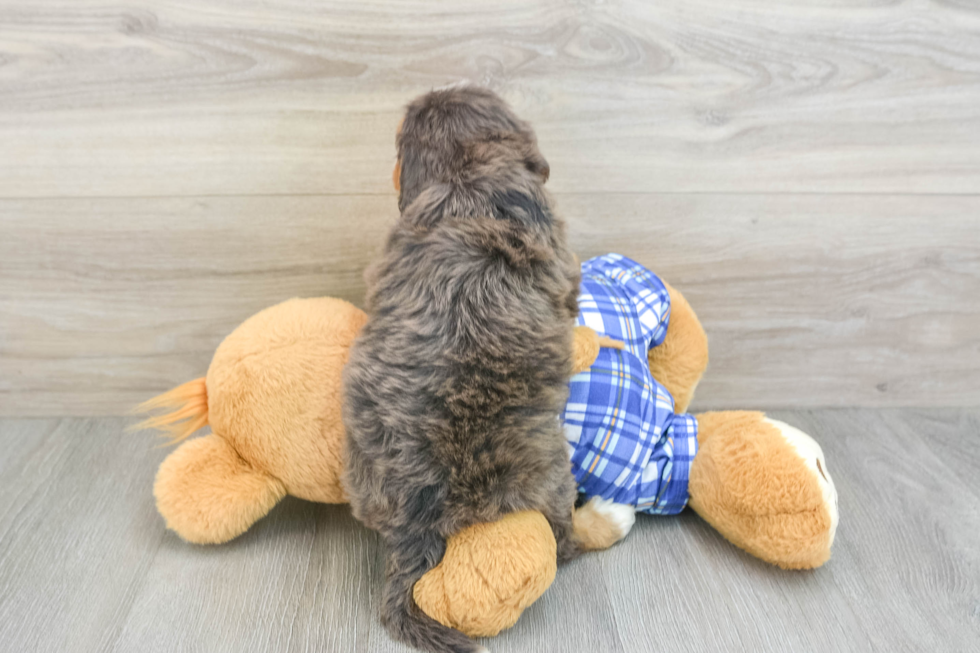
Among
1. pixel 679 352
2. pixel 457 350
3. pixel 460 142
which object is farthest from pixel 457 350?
pixel 679 352

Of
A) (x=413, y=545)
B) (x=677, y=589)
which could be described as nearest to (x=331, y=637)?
(x=413, y=545)

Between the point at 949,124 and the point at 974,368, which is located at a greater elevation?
the point at 949,124

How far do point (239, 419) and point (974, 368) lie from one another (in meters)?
1.05

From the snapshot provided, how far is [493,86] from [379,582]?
23.4 inches

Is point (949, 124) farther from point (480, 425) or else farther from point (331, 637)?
point (331, 637)

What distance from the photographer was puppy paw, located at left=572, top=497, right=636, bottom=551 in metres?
0.72

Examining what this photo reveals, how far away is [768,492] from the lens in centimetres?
68

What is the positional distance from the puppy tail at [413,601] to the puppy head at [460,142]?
A: 12.6 inches

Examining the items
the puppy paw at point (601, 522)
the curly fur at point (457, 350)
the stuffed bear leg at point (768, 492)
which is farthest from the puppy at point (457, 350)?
the stuffed bear leg at point (768, 492)

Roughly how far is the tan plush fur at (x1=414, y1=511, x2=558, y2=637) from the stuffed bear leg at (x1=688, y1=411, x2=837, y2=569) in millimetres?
228

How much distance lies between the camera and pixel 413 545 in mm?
604

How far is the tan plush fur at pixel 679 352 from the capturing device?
0.85m

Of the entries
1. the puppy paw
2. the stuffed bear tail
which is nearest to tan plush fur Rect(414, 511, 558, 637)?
the puppy paw

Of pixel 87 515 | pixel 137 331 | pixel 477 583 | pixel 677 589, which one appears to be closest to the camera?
pixel 477 583
